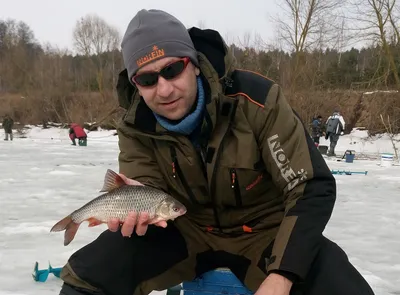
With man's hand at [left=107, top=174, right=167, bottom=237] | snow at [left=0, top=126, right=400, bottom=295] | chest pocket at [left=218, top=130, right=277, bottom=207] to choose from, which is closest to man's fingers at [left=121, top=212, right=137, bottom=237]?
man's hand at [left=107, top=174, right=167, bottom=237]

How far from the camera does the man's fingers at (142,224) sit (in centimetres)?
204

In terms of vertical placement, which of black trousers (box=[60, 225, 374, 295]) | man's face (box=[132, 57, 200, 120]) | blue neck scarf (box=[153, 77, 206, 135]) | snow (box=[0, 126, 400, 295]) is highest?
man's face (box=[132, 57, 200, 120])

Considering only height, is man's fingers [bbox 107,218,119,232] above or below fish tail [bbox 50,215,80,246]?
above

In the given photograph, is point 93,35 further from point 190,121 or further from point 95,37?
point 190,121

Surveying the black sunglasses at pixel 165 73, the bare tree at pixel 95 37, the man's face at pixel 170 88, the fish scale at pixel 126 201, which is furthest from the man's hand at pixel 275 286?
the bare tree at pixel 95 37

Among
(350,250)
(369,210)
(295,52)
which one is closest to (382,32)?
(295,52)

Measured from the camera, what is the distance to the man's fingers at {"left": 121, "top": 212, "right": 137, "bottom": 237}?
203 centimetres

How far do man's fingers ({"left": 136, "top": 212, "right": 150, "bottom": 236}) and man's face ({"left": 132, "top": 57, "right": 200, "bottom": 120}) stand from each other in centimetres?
48

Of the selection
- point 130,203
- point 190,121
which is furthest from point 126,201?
point 190,121

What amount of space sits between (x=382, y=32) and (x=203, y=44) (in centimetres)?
2046

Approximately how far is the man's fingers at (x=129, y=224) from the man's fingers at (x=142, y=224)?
1.0 inches

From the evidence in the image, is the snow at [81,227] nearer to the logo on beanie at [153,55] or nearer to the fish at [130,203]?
the fish at [130,203]

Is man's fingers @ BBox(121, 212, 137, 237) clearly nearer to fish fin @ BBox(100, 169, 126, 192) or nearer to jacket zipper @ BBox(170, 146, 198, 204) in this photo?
fish fin @ BBox(100, 169, 126, 192)

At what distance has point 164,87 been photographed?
2.06 metres
